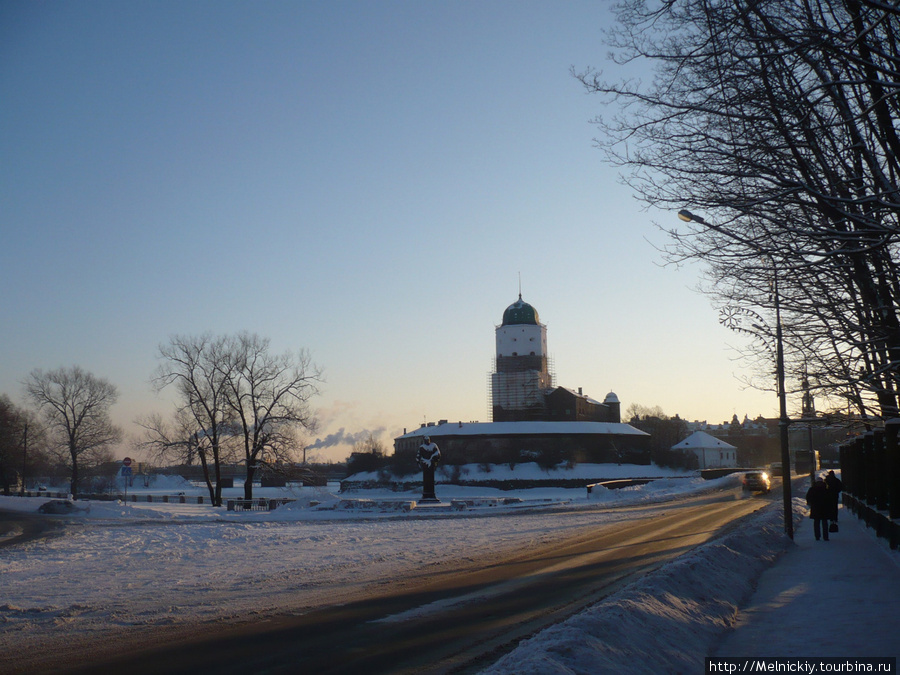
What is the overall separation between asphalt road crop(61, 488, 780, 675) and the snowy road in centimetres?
4

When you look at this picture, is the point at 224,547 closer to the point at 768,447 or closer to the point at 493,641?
the point at 493,641

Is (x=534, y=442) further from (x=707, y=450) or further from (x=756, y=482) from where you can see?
(x=707, y=450)

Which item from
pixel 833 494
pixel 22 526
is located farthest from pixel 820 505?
pixel 22 526

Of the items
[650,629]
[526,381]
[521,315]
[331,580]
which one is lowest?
[331,580]

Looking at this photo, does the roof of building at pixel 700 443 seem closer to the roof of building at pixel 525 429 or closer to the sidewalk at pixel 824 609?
the roof of building at pixel 525 429

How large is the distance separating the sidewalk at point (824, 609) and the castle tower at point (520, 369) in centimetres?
8638

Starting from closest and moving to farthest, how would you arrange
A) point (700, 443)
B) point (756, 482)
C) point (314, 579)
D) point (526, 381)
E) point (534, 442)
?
1. point (314, 579)
2. point (756, 482)
3. point (534, 442)
4. point (526, 381)
5. point (700, 443)

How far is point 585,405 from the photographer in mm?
104938

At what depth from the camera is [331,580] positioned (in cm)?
1400

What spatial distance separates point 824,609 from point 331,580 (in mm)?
8126

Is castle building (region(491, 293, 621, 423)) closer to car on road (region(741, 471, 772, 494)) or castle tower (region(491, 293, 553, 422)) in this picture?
castle tower (region(491, 293, 553, 422))

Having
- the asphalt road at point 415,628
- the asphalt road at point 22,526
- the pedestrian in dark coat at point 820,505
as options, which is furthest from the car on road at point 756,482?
the asphalt road at point 22,526

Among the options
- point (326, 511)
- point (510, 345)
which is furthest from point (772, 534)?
point (510, 345)

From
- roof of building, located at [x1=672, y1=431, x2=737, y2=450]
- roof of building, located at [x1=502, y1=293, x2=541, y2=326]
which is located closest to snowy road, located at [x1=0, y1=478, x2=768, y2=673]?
roof of building, located at [x1=502, y1=293, x2=541, y2=326]
